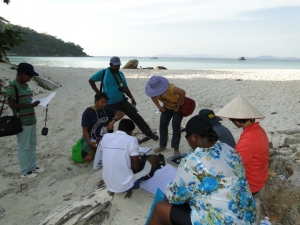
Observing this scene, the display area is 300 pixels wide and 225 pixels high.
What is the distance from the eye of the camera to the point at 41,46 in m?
84.9

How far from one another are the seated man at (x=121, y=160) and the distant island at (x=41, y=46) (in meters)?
75.1

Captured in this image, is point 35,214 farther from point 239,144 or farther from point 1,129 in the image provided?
point 239,144

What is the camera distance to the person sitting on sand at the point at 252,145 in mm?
2906

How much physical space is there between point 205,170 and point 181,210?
1.66 feet

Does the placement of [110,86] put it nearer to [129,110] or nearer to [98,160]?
[129,110]

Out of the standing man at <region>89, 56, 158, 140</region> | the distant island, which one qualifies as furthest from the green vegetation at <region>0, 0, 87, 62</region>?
the standing man at <region>89, 56, 158, 140</region>

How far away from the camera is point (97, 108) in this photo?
15.4 feet

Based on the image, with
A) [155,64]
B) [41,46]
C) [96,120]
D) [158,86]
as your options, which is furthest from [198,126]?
[41,46]

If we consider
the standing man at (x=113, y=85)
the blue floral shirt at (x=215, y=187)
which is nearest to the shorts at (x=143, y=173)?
the blue floral shirt at (x=215, y=187)

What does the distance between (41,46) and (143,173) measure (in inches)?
3537

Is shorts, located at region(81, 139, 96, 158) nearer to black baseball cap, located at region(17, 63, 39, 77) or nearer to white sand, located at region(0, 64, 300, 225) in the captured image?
white sand, located at region(0, 64, 300, 225)

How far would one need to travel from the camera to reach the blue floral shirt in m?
2.04

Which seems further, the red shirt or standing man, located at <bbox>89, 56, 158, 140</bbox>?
standing man, located at <bbox>89, 56, 158, 140</bbox>

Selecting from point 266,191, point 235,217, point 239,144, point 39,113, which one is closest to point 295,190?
point 266,191
